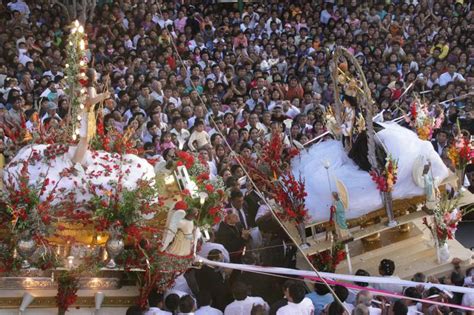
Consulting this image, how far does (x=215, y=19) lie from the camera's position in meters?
19.6

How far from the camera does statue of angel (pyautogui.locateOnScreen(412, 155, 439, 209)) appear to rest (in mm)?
11758

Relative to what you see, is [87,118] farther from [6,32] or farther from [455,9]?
[455,9]

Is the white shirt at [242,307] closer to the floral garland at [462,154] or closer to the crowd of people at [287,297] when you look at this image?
the crowd of people at [287,297]

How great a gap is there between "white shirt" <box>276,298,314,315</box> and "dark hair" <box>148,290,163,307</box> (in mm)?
1211

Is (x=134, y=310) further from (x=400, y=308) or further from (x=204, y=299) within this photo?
(x=400, y=308)

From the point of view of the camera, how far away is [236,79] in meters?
16.9

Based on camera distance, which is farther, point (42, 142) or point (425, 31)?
point (425, 31)

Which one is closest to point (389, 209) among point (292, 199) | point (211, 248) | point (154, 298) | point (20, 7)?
point (292, 199)

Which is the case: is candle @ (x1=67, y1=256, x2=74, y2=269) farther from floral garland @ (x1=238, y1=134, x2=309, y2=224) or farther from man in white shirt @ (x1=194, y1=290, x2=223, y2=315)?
floral garland @ (x1=238, y1=134, x2=309, y2=224)

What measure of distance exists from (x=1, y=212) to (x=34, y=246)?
0.59 meters

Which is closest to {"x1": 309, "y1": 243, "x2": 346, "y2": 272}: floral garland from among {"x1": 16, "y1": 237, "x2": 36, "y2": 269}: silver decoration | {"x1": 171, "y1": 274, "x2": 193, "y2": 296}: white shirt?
{"x1": 171, "y1": 274, "x2": 193, "y2": 296}: white shirt

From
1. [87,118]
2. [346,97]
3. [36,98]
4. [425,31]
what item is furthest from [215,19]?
[87,118]

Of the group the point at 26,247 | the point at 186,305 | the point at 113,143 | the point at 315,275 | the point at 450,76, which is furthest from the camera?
the point at 450,76

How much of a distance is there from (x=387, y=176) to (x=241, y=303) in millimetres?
2779
